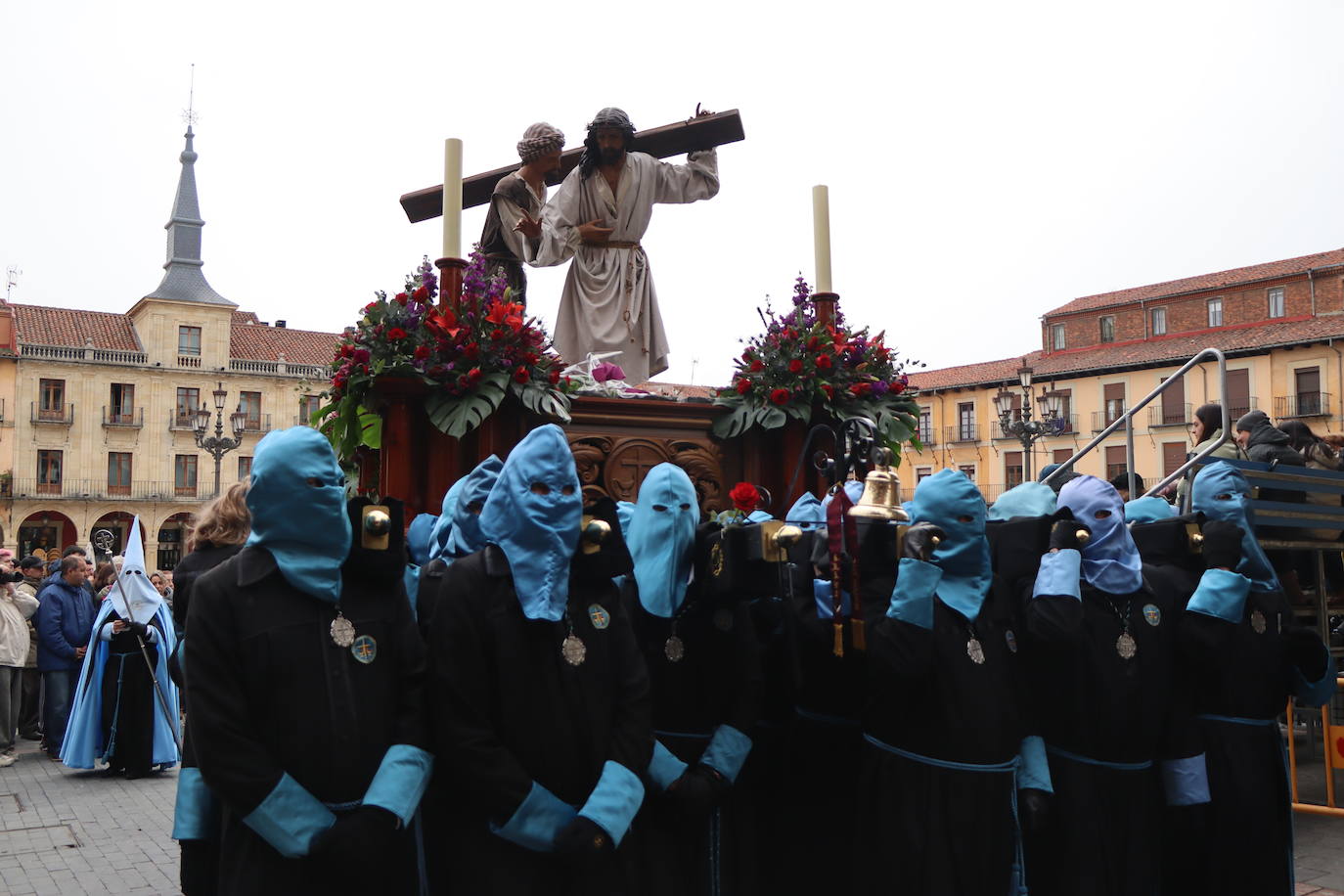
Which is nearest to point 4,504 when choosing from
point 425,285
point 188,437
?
point 188,437

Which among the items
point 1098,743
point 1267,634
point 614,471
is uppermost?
point 614,471

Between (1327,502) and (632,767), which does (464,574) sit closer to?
(632,767)

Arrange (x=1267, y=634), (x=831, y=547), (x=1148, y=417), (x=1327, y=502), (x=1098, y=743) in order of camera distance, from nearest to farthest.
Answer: (x=831, y=547)
(x=1098, y=743)
(x=1267, y=634)
(x=1327, y=502)
(x=1148, y=417)

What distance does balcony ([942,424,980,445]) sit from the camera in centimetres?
4706

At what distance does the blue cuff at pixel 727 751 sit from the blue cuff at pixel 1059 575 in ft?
4.31

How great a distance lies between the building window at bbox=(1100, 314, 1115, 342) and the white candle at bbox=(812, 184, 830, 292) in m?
44.8

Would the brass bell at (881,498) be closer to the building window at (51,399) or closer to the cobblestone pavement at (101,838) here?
the cobblestone pavement at (101,838)

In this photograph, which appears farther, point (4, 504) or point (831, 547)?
point (4, 504)

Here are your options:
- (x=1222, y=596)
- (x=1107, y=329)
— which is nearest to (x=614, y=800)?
(x=1222, y=596)

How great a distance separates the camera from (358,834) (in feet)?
10.00

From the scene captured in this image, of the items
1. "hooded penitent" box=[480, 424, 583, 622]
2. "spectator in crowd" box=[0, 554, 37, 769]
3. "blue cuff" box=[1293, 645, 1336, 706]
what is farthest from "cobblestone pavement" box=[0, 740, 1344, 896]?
"hooded penitent" box=[480, 424, 583, 622]

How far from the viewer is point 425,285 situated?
516cm

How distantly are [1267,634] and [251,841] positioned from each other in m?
4.20

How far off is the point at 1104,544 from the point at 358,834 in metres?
3.08
